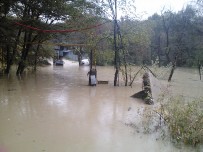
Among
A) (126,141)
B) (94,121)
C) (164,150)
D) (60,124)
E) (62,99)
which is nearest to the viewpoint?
(164,150)

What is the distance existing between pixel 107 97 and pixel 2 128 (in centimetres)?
561

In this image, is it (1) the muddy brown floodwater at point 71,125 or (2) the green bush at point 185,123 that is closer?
(1) the muddy brown floodwater at point 71,125

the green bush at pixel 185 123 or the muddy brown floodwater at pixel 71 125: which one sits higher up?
the green bush at pixel 185 123

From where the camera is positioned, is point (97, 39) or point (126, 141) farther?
point (97, 39)

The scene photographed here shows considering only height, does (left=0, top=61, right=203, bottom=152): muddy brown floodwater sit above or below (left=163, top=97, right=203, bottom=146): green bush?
below

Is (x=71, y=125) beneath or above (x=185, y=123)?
beneath

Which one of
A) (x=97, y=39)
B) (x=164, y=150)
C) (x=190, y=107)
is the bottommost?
(x=164, y=150)

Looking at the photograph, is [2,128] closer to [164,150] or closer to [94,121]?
[94,121]

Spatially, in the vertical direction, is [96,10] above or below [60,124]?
above

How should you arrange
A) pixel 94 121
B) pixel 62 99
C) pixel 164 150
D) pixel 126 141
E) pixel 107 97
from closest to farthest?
pixel 164 150, pixel 126 141, pixel 94 121, pixel 62 99, pixel 107 97

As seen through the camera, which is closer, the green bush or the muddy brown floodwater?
the muddy brown floodwater

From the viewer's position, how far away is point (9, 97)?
432 inches

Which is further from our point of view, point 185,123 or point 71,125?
point 71,125

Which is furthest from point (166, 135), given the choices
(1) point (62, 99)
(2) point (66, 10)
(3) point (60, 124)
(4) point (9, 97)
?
(2) point (66, 10)
